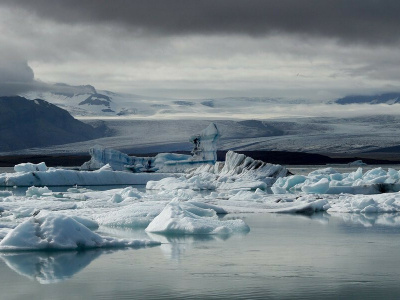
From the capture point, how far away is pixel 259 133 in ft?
252

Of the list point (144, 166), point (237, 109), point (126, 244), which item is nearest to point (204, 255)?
point (126, 244)

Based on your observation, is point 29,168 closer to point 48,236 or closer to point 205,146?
point 205,146

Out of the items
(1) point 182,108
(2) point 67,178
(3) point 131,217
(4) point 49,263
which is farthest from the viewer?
(1) point 182,108

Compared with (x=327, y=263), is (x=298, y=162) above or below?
below

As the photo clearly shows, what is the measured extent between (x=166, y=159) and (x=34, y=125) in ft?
262

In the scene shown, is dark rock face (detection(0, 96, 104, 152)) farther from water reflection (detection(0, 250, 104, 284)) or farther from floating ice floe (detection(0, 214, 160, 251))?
water reflection (detection(0, 250, 104, 284))

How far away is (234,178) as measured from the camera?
26.7m

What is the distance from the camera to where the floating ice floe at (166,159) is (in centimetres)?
3467

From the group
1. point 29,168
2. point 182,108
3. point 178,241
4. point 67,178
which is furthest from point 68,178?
point 182,108

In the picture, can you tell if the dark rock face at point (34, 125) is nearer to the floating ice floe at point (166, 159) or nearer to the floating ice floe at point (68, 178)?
the floating ice floe at point (166, 159)

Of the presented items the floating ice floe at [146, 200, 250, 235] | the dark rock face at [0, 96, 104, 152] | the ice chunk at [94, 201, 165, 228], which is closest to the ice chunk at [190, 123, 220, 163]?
the ice chunk at [94, 201, 165, 228]

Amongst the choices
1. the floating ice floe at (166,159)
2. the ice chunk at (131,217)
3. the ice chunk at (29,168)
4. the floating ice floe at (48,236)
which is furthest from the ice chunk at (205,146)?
the floating ice floe at (48,236)

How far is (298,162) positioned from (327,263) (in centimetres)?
5511

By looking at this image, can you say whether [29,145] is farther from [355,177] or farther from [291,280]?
[291,280]
